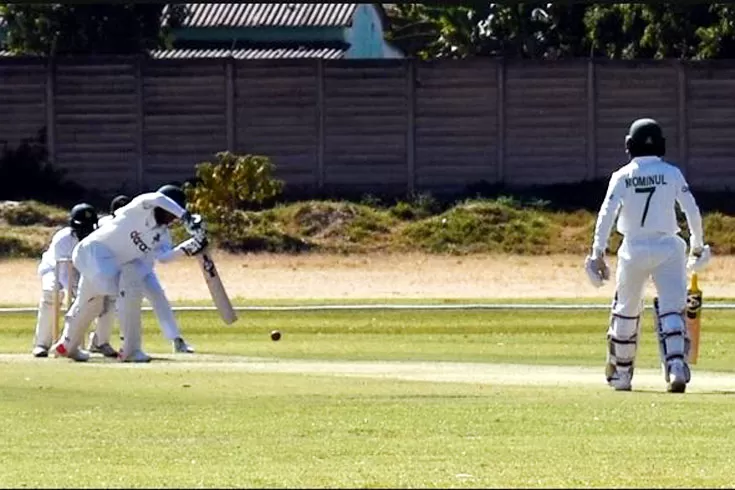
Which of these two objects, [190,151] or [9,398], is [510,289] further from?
[9,398]

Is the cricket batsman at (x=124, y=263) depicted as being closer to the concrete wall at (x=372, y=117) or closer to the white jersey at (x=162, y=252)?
the white jersey at (x=162, y=252)

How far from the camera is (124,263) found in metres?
18.5

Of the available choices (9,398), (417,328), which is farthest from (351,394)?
(417,328)

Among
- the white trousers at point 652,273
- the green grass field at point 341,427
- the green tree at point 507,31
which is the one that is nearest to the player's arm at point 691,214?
the white trousers at point 652,273

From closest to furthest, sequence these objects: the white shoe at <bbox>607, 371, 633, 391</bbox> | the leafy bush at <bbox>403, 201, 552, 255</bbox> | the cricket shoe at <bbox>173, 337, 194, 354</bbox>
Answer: the white shoe at <bbox>607, 371, 633, 391</bbox>
the cricket shoe at <bbox>173, 337, 194, 354</bbox>
the leafy bush at <bbox>403, 201, 552, 255</bbox>

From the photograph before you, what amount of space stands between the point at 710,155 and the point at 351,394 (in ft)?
71.1

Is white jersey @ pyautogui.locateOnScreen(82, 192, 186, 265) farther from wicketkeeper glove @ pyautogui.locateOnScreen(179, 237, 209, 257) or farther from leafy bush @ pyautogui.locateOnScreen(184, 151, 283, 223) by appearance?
leafy bush @ pyautogui.locateOnScreen(184, 151, 283, 223)

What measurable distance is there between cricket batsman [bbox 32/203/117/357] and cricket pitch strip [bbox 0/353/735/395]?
0.47 meters

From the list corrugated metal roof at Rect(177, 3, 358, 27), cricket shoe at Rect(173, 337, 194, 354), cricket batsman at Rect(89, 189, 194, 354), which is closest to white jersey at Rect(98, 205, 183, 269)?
cricket batsman at Rect(89, 189, 194, 354)

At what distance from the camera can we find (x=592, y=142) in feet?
115

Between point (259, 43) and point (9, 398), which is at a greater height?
point (259, 43)

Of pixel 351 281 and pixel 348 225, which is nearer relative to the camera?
pixel 351 281

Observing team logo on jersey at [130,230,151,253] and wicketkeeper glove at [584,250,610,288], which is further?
team logo on jersey at [130,230,151,253]

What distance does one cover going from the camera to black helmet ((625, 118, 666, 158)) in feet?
46.9
